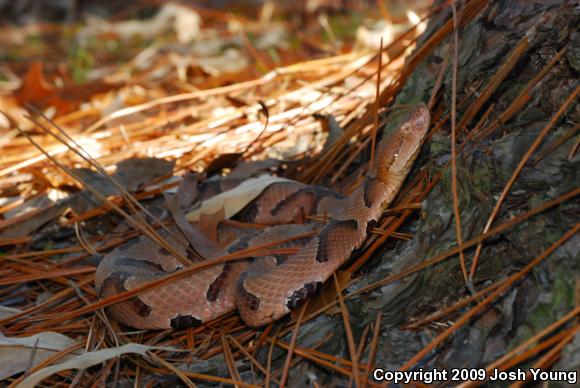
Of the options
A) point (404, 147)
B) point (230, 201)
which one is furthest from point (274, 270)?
point (404, 147)

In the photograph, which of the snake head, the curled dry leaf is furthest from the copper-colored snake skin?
the curled dry leaf

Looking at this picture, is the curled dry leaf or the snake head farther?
the curled dry leaf

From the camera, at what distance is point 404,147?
111 inches

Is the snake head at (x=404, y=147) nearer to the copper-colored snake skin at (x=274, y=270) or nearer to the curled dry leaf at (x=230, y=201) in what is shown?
the copper-colored snake skin at (x=274, y=270)

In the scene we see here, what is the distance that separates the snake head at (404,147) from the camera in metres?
2.77

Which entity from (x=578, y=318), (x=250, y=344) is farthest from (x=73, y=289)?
(x=578, y=318)

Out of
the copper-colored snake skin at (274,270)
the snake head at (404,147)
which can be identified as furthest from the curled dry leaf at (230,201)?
the snake head at (404,147)

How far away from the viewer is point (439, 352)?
208 cm

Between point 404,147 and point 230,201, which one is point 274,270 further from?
point 404,147

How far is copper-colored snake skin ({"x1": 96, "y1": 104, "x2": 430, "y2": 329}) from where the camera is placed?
8.46 ft

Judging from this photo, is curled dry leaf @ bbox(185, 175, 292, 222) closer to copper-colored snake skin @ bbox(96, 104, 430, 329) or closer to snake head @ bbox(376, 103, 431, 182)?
copper-colored snake skin @ bbox(96, 104, 430, 329)

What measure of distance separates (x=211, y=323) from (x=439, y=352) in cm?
113

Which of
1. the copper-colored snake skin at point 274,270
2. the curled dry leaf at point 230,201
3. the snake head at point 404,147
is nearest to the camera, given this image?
the copper-colored snake skin at point 274,270

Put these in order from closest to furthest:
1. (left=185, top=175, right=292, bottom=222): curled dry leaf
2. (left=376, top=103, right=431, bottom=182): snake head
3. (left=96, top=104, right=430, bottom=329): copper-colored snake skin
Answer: (left=96, top=104, right=430, bottom=329): copper-colored snake skin < (left=376, top=103, right=431, bottom=182): snake head < (left=185, top=175, right=292, bottom=222): curled dry leaf
